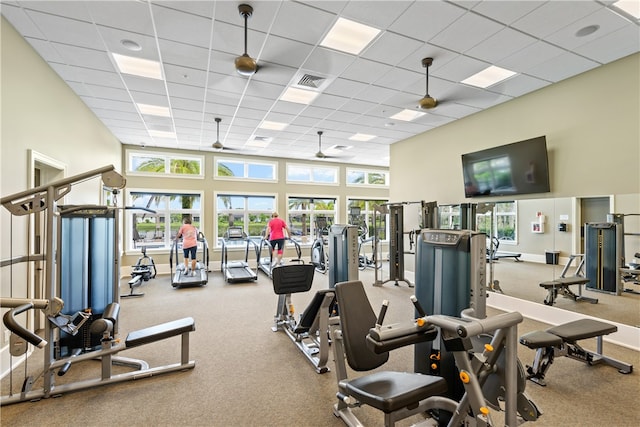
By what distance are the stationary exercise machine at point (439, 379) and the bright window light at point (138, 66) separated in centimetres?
386

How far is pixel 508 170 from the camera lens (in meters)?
5.13

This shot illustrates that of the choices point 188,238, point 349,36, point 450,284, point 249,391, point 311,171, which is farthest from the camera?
point 311,171

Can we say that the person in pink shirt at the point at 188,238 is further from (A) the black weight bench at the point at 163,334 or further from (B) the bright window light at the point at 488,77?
(B) the bright window light at the point at 488,77

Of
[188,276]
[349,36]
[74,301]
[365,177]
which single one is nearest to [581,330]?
[349,36]

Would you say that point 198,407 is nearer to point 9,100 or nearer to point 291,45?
point 9,100

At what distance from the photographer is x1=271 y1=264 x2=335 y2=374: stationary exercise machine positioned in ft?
9.47

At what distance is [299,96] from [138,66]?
2311 millimetres

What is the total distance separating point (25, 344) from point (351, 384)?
240cm

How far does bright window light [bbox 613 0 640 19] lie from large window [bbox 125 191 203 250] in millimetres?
8797

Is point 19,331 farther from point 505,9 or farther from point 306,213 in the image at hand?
point 306,213

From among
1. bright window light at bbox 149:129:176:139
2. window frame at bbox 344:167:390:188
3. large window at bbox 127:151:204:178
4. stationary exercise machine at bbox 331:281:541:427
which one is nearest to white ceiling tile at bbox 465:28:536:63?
stationary exercise machine at bbox 331:281:541:427

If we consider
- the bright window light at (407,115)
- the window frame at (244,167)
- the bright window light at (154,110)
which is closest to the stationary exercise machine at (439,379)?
the bright window light at (407,115)

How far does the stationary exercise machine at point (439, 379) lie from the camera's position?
59.7 inches

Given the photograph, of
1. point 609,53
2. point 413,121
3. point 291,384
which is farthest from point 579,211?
point 291,384
